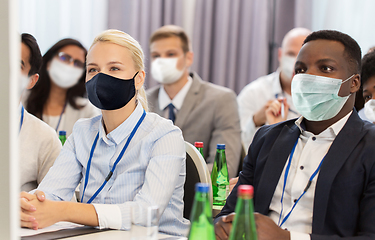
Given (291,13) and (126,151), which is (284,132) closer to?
(126,151)

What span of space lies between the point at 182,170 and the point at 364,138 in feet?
2.11

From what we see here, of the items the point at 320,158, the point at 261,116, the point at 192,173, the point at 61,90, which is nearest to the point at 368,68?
the point at 320,158

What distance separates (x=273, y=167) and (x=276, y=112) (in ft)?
4.50

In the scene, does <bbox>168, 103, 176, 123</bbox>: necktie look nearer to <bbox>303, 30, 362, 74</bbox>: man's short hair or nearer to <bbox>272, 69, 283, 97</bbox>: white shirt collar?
<bbox>272, 69, 283, 97</bbox>: white shirt collar

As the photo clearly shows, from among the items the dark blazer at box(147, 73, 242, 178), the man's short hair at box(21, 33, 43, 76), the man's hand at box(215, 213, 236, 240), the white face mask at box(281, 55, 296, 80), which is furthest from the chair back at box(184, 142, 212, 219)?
the white face mask at box(281, 55, 296, 80)

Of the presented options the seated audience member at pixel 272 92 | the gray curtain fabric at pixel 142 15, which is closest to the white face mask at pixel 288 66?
the seated audience member at pixel 272 92

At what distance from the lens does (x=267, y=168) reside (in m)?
1.36

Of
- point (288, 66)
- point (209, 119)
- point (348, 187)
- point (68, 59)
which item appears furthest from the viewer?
point (288, 66)

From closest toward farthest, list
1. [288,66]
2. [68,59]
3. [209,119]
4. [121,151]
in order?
[121,151]
[209,119]
[68,59]
[288,66]

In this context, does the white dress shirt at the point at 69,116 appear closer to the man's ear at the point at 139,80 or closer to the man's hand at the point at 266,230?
the man's ear at the point at 139,80

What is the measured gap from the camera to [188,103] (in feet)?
9.41

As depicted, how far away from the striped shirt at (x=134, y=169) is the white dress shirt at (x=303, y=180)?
36cm

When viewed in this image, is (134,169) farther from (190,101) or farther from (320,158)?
(190,101)

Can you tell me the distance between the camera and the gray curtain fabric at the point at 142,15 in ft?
13.5
